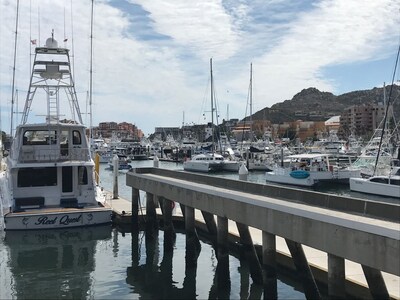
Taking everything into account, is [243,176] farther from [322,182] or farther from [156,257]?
[322,182]

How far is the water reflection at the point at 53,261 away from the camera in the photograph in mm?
15016

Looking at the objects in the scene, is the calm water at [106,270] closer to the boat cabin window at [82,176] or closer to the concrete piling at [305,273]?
the concrete piling at [305,273]

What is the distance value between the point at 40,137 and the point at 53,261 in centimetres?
860

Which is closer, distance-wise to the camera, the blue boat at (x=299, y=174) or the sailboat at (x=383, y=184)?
the sailboat at (x=383, y=184)

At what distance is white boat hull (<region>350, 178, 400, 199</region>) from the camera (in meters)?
40.8

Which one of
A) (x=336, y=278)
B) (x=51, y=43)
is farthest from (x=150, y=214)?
(x=336, y=278)

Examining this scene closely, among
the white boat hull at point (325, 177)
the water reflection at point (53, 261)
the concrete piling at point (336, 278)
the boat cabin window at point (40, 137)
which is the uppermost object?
the boat cabin window at point (40, 137)

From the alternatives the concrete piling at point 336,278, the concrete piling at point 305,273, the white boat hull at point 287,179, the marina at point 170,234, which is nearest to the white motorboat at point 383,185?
the white boat hull at point 287,179

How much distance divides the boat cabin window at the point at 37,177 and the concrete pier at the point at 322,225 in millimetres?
9484

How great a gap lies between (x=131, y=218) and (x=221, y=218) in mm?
11188

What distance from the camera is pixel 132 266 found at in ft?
59.1

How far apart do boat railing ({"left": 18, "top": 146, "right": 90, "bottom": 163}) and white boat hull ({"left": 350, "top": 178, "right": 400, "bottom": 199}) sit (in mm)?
27253

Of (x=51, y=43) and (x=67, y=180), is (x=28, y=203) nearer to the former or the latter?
(x=67, y=180)

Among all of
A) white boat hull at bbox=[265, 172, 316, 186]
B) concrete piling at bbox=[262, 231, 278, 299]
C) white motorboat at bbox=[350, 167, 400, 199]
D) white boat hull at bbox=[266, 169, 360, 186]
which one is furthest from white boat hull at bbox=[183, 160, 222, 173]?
concrete piling at bbox=[262, 231, 278, 299]
